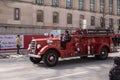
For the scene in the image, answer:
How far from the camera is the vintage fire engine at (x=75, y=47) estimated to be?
15.3 m

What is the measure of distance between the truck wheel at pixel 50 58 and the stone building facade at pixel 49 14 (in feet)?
77.7

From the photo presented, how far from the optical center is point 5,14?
4559 centimetres

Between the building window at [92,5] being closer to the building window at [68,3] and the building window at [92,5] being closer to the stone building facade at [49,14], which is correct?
the stone building facade at [49,14]

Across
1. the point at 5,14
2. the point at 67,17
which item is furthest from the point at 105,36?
the point at 67,17

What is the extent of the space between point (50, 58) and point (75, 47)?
6.88 ft

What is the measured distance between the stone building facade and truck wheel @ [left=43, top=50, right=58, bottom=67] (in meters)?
23.7

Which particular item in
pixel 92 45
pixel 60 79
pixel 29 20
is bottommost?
pixel 60 79

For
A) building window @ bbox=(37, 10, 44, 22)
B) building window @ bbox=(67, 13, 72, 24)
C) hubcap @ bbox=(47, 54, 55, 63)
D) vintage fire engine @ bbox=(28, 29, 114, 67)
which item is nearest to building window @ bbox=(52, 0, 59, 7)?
building window @ bbox=(37, 10, 44, 22)

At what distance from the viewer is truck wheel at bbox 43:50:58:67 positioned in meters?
15.1

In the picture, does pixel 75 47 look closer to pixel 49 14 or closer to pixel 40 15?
pixel 40 15


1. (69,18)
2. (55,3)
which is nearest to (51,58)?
(55,3)

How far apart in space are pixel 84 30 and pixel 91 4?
153ft

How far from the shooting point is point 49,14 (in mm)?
52656

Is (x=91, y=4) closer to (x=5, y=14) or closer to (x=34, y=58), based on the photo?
(x=5, y=14)
